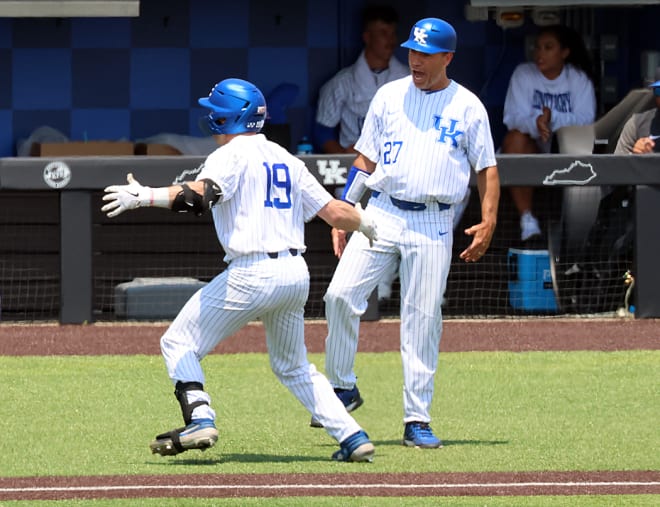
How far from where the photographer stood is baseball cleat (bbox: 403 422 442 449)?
6.87 meters

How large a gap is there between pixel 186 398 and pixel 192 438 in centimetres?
17

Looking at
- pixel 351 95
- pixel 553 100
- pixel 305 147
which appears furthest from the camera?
pixel 351 95

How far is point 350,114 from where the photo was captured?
1309cm

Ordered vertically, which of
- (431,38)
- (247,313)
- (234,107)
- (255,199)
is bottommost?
(247,313)

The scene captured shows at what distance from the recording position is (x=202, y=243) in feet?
39.9

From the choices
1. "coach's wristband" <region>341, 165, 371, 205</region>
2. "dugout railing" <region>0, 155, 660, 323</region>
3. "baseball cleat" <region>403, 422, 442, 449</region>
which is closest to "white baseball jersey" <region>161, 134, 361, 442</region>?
"baseball cleat" <region>403, 422, 442, 449</region>

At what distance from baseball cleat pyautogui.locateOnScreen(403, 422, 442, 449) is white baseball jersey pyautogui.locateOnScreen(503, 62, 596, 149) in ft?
19.8

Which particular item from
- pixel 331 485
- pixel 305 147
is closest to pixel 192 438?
pixel 331 485

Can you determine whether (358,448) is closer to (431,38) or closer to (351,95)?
(431,38)

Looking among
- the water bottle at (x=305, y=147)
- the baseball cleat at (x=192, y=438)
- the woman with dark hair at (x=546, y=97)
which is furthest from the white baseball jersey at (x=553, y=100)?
the baseball cleat at (x=192, y=438)

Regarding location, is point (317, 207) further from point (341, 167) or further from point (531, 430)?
point (341, 167)

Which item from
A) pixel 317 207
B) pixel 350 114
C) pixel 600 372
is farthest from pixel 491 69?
pixel 317 207

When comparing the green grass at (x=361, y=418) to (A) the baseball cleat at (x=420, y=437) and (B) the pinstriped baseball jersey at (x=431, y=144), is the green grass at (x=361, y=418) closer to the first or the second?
(A) the baseball cleat at (x=420, y=437)

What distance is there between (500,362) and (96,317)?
329cm
